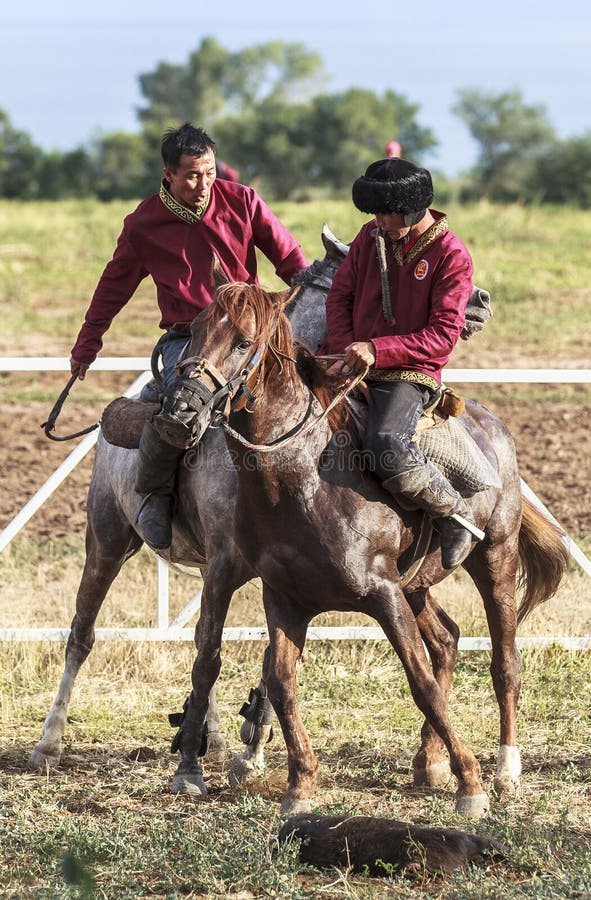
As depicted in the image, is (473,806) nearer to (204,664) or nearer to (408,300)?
(204,664)

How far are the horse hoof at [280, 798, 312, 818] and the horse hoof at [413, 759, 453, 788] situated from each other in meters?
0.94

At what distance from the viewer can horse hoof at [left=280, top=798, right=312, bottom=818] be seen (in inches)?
188

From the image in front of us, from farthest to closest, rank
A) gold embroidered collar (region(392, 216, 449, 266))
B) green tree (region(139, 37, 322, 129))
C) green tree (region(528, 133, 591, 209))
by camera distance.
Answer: green tree (region(139, 37, 322, 129)) < green tree (region(528, 133, 591, 209)) < gold embroidered collar (region(392, 216, 449, 266))

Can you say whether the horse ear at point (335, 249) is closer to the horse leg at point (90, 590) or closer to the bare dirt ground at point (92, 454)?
the horse leg at point (90, 590)

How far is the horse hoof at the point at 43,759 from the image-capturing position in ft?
19.2

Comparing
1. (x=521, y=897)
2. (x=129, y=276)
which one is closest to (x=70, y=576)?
(x=129, y=276)

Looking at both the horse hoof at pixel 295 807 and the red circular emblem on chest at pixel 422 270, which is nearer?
the horse hoof at pixel 295 807

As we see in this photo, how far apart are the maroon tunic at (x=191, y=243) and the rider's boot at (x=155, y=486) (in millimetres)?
620

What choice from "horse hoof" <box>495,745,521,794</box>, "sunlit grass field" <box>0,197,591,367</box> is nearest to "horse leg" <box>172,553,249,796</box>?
"horse hoof" <box>495,745,521,794</box>

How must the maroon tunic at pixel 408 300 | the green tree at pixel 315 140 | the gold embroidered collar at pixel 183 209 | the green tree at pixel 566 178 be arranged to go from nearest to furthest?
1. the maroon tunic at pixel 408 300
2. the gold embroidered collar at pixel 183 209
3. the green tree at pixel 566 178
4. the green tree at pixel 315 140

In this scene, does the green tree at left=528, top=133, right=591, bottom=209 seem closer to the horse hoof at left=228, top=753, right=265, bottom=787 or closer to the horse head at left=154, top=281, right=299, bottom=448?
the horse hoof at left=228, top=753, right=265, bottom=787

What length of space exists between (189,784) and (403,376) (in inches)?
75.8

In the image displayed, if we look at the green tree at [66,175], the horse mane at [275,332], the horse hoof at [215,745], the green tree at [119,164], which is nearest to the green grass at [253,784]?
the horse hoof at [215,745]

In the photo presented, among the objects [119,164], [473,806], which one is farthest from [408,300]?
[119,164]
